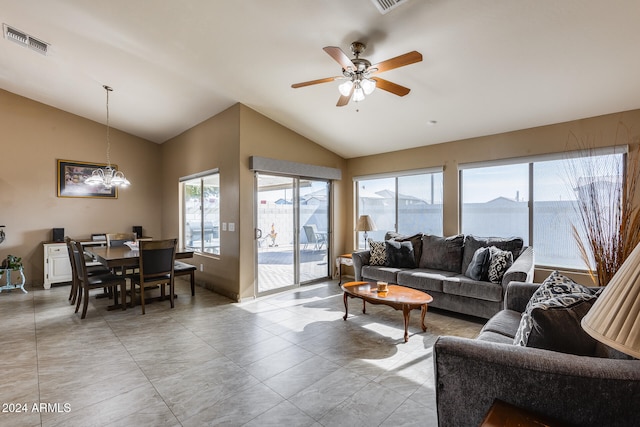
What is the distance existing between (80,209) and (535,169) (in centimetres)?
794

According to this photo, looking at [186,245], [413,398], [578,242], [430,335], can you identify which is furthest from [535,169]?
[186,245]

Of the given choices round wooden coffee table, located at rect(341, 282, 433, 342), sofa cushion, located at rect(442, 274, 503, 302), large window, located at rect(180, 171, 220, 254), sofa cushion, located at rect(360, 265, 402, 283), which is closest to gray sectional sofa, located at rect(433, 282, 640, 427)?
round wooden coffee table, located at rect(341, 282, 433, 342)

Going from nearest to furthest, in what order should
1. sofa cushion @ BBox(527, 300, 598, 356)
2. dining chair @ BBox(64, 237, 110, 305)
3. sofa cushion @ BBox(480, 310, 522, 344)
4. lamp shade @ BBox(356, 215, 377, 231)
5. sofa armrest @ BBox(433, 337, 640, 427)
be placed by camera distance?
sofa armrest @ BBox(433, 337, 640, 427) → sofa cushion @ BBox(527, 300, 598, 356) → sofa cushion @ BBox(480, 310, 522, 344) → dining chair @ BBox(64, 237, 110, 305) → lamp shade @ BBox(356, 215, 377, 231)

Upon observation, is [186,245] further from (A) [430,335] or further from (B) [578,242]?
(B) [578,242]

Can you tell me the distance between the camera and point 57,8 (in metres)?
2.98

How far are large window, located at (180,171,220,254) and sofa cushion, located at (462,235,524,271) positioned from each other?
3899mm

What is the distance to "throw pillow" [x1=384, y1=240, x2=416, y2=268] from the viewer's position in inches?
182

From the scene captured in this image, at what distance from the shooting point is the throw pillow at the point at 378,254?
15.5ft

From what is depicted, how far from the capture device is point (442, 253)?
4508 millimetres

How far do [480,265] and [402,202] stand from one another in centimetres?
203

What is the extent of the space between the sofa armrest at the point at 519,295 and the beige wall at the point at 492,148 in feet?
6.07

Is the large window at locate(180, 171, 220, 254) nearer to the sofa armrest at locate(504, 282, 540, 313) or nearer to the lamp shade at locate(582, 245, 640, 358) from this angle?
the sofa armrest at locate(504, 282, 540, 313)

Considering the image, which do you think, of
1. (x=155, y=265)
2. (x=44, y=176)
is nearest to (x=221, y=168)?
(x=155, y=265)

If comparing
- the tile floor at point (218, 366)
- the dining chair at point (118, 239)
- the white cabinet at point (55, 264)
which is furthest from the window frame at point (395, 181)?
the white cabinet at point (55, 264)
